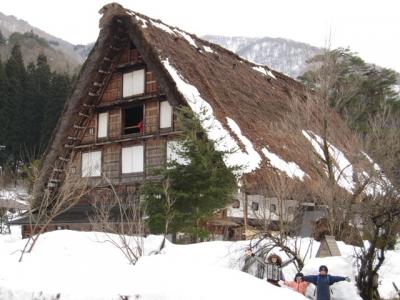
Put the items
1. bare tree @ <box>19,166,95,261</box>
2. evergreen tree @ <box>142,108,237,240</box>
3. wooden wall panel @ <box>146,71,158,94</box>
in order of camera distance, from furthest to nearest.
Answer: wooden wall panel @ <box>146,71,158,94</box> → evergreen tree @ <box>142,108,237,240</box> → bare tree @ <box>19,166,95,261</box>

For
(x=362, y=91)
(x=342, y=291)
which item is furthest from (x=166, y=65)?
(x=362, y=91)

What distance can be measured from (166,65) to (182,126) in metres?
2.84

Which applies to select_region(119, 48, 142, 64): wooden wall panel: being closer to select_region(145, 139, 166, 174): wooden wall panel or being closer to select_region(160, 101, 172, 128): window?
select_region(160, 101, 172, 128): window

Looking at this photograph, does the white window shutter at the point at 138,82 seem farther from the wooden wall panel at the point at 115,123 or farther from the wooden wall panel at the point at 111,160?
the wooden wall panel at the point at 111,160

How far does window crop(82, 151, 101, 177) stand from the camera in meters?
18.2

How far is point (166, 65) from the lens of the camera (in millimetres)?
16156

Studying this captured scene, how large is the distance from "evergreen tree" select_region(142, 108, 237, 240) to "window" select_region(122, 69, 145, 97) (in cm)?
472

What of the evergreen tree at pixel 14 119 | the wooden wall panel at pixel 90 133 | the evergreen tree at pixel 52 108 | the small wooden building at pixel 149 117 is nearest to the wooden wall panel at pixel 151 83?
the small wooden building at pixel 149 117

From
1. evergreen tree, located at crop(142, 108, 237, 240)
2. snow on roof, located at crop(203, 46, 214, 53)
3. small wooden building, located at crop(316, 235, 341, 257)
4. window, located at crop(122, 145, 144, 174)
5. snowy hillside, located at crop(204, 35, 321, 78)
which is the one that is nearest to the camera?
small wooden building, located at crop(316, 235, 341, 257)

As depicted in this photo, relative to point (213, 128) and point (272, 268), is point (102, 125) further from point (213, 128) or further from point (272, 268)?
point (272, 268)

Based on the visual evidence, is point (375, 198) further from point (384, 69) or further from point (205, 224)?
point (384, 69)

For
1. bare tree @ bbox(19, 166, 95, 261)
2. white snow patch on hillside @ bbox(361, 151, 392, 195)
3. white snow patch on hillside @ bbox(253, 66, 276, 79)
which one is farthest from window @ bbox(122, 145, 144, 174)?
white snow patch on hillside @ bbox(253, 66, 276, 79)

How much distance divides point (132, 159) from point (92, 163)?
1.63m

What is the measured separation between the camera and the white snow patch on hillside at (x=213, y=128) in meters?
14.4
